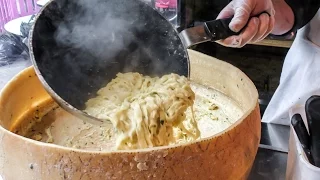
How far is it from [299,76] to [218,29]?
47 cm

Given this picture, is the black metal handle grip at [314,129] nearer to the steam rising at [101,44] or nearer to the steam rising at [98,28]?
the steam rising at [101,44]

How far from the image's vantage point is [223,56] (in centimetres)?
147

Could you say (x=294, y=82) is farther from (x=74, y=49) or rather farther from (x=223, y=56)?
(x=74, y=49)

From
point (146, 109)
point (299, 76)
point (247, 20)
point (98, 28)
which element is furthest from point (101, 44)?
point (299, 76)

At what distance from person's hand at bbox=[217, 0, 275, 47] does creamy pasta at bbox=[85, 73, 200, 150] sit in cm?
17

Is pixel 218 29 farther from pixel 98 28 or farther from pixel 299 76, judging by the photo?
pixel 299 76

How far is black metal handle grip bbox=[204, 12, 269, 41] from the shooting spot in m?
0.80

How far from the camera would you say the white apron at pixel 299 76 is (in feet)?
3.70

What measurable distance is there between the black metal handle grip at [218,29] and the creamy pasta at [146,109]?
110 mm

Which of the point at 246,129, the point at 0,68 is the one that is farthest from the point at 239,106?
the point at 0,68

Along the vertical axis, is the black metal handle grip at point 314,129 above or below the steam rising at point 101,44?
below

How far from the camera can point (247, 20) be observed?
0.90m

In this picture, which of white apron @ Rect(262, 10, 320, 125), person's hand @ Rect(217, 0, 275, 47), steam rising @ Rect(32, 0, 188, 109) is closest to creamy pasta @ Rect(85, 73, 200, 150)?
steam rising @ Rect(32, 0, 188, 109)

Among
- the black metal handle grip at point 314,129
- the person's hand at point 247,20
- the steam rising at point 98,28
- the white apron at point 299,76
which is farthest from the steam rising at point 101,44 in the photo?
the white apron at point 299,76
